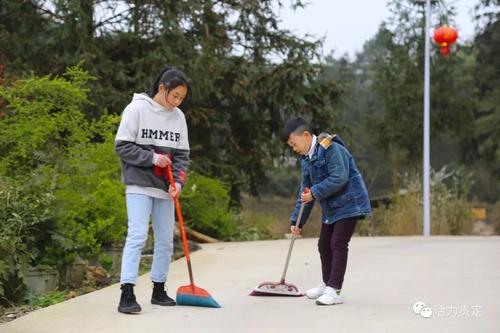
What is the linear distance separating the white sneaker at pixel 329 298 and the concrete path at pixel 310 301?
0.06m

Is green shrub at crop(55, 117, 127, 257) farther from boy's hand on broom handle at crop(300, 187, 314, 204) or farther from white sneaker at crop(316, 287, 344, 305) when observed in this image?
white sneaker at crop(316, 287, 344, 305)

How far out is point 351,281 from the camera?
6.39 meters

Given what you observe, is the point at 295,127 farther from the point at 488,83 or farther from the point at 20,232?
the point at 488,83

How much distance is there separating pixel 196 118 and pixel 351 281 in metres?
8.67

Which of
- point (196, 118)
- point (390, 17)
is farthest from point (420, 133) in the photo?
point (196, 118)

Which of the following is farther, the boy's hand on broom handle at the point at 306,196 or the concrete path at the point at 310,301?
the boy's hand on broom handle at the point at 306,196

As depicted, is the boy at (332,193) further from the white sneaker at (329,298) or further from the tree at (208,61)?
the tree at (208,61)

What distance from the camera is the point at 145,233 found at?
502 centimetres

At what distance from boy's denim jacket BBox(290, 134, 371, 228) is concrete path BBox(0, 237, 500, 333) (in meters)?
0.62

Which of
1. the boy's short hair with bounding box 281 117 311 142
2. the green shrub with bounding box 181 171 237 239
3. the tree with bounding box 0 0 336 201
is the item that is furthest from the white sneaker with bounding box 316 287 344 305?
the tree with bounding box 0 0 336 201

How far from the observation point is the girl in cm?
495

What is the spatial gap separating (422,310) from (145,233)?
179 cm

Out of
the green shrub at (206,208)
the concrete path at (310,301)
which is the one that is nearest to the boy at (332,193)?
the concrete path at (310,301)

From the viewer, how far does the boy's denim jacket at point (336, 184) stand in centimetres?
525
